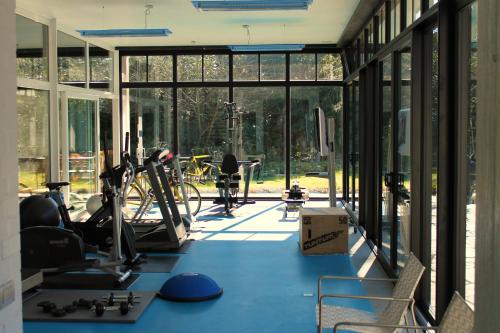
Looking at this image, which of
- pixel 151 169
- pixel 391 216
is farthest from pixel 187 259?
pixel 391 216

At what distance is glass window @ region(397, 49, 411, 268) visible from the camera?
4.80m

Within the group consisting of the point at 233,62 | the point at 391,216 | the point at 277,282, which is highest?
the point at 233,62

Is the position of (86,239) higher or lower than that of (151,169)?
lower

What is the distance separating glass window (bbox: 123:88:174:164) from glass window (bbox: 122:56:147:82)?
0.76 feet

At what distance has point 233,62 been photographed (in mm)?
11742

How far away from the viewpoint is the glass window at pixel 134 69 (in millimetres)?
11844

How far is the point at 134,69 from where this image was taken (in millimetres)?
11875

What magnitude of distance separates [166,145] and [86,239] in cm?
594

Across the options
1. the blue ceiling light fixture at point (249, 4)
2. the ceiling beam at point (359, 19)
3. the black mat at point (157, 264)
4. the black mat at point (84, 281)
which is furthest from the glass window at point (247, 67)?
the black mat at point (84, 281)

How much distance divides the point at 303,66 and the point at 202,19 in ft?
11.5

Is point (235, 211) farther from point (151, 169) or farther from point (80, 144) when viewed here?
point (151, 169)
